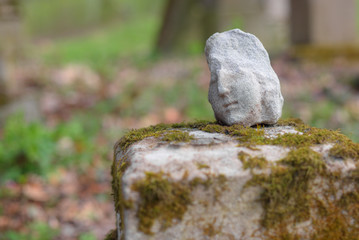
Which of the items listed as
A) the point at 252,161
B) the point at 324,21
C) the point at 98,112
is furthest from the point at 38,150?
the point at 324,21

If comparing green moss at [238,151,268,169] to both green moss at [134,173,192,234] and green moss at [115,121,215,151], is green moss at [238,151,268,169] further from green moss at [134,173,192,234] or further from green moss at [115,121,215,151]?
green moss at [115,121,215,151]

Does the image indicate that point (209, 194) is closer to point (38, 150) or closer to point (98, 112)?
point (38, 150)

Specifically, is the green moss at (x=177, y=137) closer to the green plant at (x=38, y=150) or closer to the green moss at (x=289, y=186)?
the green moss at (x=289, y=186)

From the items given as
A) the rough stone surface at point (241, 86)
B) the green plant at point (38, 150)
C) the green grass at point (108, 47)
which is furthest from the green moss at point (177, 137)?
the green grass at point (108, 47)

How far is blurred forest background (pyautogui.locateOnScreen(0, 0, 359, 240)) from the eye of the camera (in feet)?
13.3

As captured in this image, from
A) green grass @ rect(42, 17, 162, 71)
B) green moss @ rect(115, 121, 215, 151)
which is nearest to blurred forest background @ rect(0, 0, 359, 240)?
green grass @ rect(42, 17, 162, 71)

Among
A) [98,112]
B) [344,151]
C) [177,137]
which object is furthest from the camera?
[98,112]

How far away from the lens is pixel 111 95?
6.52 m

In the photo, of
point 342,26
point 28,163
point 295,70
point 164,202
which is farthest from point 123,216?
point 342,26

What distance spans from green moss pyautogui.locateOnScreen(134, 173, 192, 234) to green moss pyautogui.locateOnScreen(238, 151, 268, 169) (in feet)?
0.81

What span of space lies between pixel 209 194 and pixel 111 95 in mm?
5151

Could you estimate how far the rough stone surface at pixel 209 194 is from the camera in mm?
1547

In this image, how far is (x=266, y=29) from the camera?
9.55m

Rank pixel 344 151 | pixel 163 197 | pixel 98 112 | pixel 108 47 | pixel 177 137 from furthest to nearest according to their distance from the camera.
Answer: pixel 108 47
pixel 98 112
pixel 177 137
pixel 344 151
pixel 163 197
